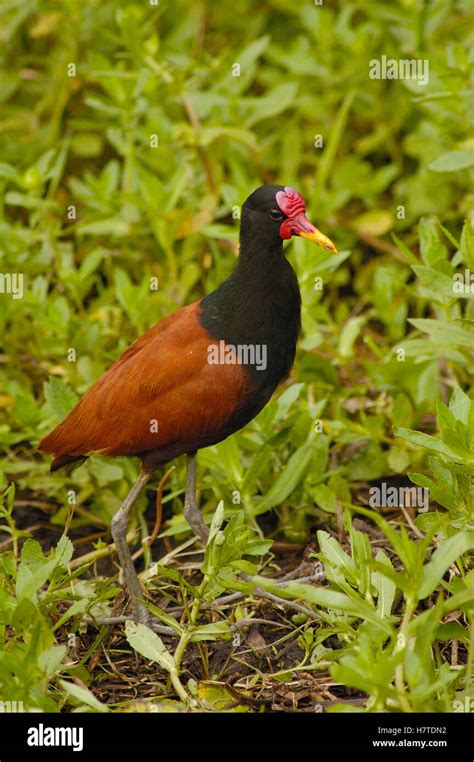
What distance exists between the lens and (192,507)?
455 cm

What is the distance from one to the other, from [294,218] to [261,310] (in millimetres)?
386

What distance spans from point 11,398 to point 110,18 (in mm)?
2960

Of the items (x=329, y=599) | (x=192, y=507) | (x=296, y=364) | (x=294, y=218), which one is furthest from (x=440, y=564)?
(x=296, y=364)

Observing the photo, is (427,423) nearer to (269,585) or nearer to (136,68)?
(269,585)

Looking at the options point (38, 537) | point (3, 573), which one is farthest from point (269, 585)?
point (38, 537)

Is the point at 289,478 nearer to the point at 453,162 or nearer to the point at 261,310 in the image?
the point at 261,310

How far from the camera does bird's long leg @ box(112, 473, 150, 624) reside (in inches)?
172

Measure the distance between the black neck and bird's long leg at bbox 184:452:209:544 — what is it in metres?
0.54

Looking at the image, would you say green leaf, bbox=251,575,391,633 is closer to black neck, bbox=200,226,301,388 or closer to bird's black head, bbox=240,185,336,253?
black neck, bbox=200,226,301,388

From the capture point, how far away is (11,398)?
5551 mm

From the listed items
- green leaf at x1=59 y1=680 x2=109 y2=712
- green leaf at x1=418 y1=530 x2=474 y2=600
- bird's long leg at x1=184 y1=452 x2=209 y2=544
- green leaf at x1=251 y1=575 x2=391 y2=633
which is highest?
bird's long leg at x1=184 y1=452 x2=209 y2=544

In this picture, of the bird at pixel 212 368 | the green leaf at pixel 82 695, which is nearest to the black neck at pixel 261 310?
the bird at pixel 212 368

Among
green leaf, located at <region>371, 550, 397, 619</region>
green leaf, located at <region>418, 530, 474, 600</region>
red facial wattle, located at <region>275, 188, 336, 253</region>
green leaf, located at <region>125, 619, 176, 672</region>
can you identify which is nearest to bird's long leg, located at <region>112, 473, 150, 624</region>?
green leaf, located at <region>125, 619, 176, 672</region>

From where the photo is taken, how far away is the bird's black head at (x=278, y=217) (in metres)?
4.30
